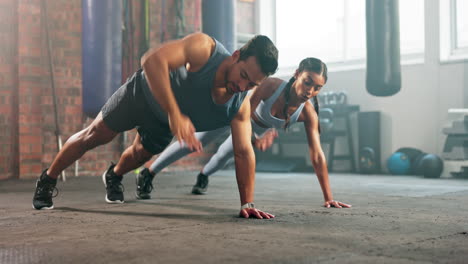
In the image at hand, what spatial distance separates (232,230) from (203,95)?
0.72m

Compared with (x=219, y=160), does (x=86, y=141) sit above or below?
above

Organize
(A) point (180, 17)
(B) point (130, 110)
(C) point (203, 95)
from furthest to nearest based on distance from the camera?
(A) point (180, 17) < (B) point (130, 110) < (C) point (203, 95)

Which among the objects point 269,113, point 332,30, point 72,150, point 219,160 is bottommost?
point 219,160

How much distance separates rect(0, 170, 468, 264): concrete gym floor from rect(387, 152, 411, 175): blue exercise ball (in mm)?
2434

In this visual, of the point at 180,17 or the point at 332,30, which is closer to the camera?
the point at 180,17

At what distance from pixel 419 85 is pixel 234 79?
4.95m

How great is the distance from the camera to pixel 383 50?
5.10 metres

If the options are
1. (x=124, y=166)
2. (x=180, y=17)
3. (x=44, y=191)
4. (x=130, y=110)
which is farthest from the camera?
(x=180, y=17)

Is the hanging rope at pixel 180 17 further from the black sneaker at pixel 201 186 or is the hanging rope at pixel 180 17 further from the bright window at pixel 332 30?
the black sneaker at pixel 201 186

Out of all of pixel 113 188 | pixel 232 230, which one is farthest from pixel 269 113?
pixel 232 230

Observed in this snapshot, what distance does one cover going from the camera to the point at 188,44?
2531mm

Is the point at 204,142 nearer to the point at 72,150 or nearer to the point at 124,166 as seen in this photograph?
the point at 124,166

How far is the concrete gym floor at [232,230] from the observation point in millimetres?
1804

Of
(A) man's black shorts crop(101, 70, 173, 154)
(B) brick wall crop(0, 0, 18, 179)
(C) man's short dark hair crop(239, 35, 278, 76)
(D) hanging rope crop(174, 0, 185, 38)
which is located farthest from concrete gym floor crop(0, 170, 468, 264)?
(D) hanging rope crop(174, 0, 185, 38)
